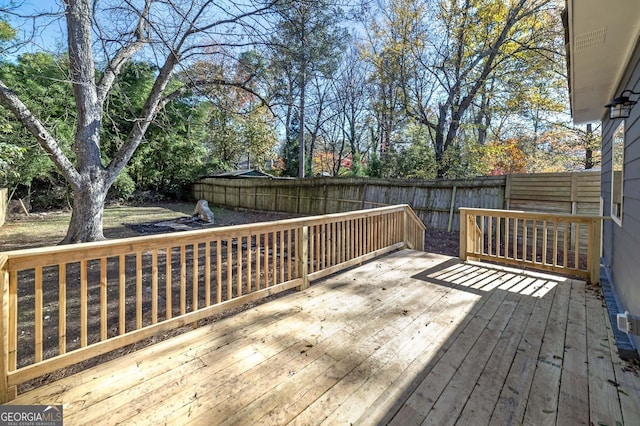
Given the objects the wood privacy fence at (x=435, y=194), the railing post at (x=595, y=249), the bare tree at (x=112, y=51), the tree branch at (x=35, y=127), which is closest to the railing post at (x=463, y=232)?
the railing post at (x=595, y=249)

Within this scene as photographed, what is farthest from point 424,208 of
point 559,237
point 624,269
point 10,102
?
point 10,102

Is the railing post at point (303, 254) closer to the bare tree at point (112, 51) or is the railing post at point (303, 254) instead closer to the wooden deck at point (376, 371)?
the wooden deck at point (376, 371)

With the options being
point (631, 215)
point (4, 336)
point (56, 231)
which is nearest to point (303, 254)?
point (4, 336)

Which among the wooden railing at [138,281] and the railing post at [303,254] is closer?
the wooden railing at [138,281]

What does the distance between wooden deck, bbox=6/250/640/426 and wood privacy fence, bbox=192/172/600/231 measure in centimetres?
387

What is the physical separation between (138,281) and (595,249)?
473 cm

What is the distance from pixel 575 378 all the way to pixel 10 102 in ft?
24.1

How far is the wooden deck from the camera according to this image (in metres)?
1.59

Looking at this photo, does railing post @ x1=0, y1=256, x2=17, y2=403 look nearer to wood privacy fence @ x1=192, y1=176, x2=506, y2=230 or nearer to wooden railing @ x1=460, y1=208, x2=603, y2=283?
wooden railing @ x1=460, y1=208, x2=603, y2=283

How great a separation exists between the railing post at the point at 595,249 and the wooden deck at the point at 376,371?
2.14ft

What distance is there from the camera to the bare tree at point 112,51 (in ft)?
14.3

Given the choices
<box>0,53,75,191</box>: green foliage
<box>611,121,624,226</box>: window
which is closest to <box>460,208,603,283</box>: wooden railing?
<box>611,121,624,226</box>: window

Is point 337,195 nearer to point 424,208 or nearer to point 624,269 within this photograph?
point 424,208

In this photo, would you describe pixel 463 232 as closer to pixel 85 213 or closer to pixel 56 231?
pixel 85 213
